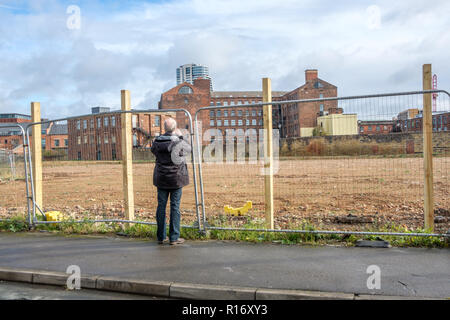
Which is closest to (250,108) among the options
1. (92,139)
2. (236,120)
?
(236,120)

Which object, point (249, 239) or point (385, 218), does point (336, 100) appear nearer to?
point (249, 239)

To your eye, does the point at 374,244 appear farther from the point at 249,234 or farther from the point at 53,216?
the point at 53,216

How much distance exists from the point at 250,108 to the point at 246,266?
3.20 meters

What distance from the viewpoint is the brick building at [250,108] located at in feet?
23.7

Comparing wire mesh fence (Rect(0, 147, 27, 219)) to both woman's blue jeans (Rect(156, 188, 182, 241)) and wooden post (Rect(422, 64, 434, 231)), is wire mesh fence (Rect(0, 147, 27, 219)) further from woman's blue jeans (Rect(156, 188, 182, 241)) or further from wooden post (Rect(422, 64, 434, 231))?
wooden post (Rect(422, 64, 434, 231))

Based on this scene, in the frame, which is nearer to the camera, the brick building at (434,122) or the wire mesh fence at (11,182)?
the brick building at (434,122)

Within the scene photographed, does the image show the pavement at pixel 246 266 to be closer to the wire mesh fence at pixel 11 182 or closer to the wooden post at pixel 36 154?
the wooden post at pixel 36 154

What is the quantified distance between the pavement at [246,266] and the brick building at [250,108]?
1.96m

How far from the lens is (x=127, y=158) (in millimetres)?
8414

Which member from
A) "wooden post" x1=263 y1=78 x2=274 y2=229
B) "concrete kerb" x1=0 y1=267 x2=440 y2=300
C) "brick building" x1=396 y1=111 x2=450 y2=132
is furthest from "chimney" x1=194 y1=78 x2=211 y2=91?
"concrete kerb" x1=0 y1=267 x2=440 y2=300

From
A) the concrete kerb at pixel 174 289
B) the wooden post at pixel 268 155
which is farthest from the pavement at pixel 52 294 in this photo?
the wooden post at pixel 268 155

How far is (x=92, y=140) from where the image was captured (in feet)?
30.6

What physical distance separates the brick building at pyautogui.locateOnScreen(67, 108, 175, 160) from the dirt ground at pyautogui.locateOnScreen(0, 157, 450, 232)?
29 cm
